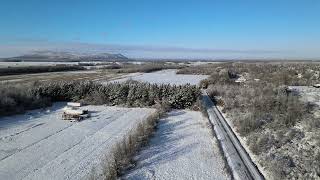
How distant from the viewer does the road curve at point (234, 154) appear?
9.37m

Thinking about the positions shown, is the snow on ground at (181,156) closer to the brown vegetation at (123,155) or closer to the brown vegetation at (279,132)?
the brown vegetation at (123,155)

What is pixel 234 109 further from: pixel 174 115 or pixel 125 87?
pixel 125 87

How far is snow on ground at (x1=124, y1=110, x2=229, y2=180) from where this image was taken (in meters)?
9.64

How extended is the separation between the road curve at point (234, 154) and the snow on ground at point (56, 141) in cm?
436

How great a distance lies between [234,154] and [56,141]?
7.34 meters

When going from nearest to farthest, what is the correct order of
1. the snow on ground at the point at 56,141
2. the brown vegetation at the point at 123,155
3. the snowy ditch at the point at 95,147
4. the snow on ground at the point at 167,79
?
1. the brown vegetation at the point at 123,155
2. the snowy ditch at the point at 95,147
3. the snow on ground at the point at 56,141
4. the snow on ground at the point at 167,79

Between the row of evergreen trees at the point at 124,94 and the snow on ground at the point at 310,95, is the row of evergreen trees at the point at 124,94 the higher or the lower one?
the higher one

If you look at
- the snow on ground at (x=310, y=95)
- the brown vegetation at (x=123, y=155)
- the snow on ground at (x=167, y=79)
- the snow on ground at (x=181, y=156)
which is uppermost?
the brown vegetation at (x=123, y=155)

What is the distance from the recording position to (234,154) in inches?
444

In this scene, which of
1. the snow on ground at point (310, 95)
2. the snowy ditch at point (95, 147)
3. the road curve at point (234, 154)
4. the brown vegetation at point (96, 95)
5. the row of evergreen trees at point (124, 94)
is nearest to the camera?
the road curve at point (234, 154)

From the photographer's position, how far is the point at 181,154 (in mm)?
11578

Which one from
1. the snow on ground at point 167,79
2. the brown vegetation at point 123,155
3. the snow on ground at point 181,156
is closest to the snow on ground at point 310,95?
the snow on ground at point 181,156

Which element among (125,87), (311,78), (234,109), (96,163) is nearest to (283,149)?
(96,163)

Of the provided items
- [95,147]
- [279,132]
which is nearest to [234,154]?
[279,132]
